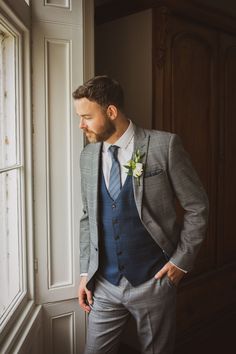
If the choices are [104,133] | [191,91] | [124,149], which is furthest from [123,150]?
[191,91]

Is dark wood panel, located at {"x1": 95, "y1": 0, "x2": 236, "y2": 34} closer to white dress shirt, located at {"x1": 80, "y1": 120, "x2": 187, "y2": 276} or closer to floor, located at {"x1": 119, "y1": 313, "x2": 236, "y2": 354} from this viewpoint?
white dress shirt, located at {"x1": 80, "y1": 120, "x2": 187, "y2": 276}

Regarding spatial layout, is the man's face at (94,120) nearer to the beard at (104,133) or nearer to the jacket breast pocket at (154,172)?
the beard at (104,133)

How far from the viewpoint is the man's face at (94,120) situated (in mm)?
1717

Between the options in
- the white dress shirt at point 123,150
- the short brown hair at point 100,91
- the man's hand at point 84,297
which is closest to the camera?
the short brown hair at point 100,91

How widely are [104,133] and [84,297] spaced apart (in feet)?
2.54

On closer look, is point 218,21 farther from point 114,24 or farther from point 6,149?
point 6,149

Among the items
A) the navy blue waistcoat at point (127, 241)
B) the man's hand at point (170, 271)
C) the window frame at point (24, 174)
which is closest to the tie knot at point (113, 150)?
Answer: the navy blue waistcoat at point (127, 241)

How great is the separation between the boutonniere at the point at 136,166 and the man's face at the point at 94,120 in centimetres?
14

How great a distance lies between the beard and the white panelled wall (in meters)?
0.27

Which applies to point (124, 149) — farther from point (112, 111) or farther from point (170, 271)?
point (170, 271)

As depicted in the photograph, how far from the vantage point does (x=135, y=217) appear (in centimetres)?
176

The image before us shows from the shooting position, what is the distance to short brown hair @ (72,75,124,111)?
5.57 feet

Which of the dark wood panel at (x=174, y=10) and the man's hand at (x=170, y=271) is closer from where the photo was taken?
the man's hand at (x=170, y=271)

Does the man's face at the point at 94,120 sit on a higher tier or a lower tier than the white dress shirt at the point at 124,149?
higher
